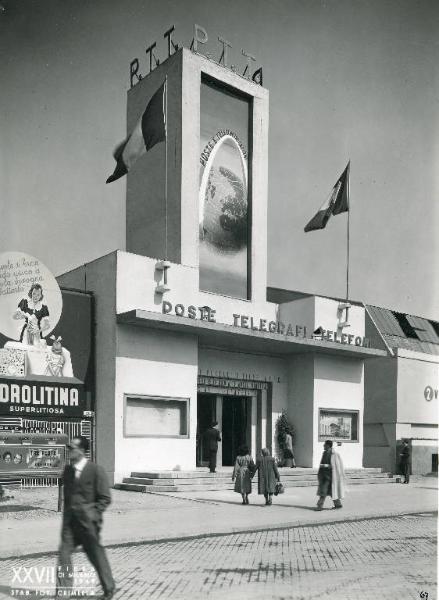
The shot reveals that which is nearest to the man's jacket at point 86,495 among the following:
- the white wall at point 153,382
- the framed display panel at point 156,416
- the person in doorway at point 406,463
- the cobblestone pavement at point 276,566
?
the cobblestone pavement at point 276,566

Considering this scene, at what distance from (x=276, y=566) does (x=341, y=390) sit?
18.4 metres

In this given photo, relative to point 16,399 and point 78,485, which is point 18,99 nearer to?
point 78,485

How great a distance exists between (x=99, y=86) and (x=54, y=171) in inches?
86.4

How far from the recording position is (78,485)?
26.4 ft

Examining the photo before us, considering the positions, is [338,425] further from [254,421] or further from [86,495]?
[86,495]

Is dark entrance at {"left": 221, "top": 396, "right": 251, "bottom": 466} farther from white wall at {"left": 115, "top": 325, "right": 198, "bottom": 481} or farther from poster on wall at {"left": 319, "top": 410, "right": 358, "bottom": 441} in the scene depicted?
white wall at {"left": 115, "top": 325, "right": 198, "bottom": 481}

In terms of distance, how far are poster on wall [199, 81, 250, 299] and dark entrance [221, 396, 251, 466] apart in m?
4.03

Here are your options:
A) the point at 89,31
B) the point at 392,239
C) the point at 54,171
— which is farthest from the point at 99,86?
Result: the point at 392,239

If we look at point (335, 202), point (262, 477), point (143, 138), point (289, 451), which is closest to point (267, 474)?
point (262, 477)

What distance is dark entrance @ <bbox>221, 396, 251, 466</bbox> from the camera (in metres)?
27.0

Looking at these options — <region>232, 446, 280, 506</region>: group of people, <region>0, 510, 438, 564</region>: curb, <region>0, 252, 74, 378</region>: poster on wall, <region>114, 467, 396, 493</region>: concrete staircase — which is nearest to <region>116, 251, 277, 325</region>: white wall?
<region>0, 252, 74, 378</region>: poster on wall

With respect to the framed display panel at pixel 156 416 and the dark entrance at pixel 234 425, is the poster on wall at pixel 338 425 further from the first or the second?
the framed display panel at pixel 156 416

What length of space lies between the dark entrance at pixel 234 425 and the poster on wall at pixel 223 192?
4.03m

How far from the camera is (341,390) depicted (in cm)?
2822
